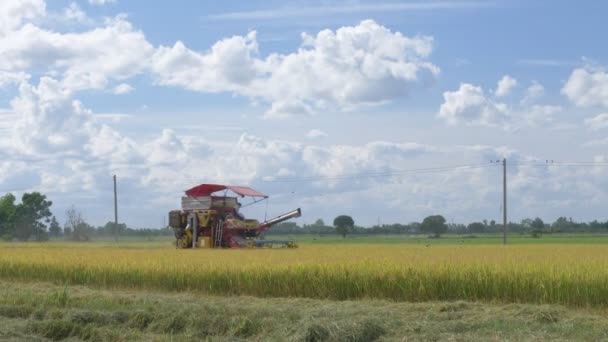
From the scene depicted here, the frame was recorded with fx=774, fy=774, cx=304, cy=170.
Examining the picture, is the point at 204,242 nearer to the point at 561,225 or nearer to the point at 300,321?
the point at 300,321

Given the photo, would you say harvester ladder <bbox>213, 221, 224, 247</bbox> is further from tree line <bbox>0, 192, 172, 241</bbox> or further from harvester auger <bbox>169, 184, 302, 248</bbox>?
tree line <bbox>0, 192, 172, 241</bbox>

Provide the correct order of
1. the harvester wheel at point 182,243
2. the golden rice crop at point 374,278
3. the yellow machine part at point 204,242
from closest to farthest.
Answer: the golden rice crop at point 374,278, the yellow machine part at point 204,242, the harvester wheel at point 182,243

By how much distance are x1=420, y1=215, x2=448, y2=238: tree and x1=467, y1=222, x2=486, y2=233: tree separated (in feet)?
17.7

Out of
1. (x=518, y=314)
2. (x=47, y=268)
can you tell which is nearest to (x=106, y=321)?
(x=518, y=314)

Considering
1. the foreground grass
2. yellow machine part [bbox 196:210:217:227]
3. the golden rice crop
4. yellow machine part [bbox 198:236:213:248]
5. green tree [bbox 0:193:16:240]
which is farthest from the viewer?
green tree [bbox 0:193:16:240]

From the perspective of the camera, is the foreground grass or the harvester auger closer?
the foreground grass

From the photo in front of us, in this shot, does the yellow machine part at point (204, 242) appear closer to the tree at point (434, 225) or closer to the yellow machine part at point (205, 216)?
the yellow machine part at point (205, 216)

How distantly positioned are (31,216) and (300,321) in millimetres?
87169

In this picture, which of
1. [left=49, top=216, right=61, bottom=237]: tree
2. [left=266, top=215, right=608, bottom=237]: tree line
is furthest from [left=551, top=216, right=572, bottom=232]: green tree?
[left=49, top=216, right=61, bottom=237]: tree

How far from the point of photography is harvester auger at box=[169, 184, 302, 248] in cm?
3419

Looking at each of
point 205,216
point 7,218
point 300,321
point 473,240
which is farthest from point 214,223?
point 7,218

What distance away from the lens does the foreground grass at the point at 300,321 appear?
1061 centimetres

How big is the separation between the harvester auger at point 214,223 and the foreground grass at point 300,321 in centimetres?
1973

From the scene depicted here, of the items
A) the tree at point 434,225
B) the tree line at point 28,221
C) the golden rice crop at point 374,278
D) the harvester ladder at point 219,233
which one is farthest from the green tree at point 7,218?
the golden rice crop at point 374,278
